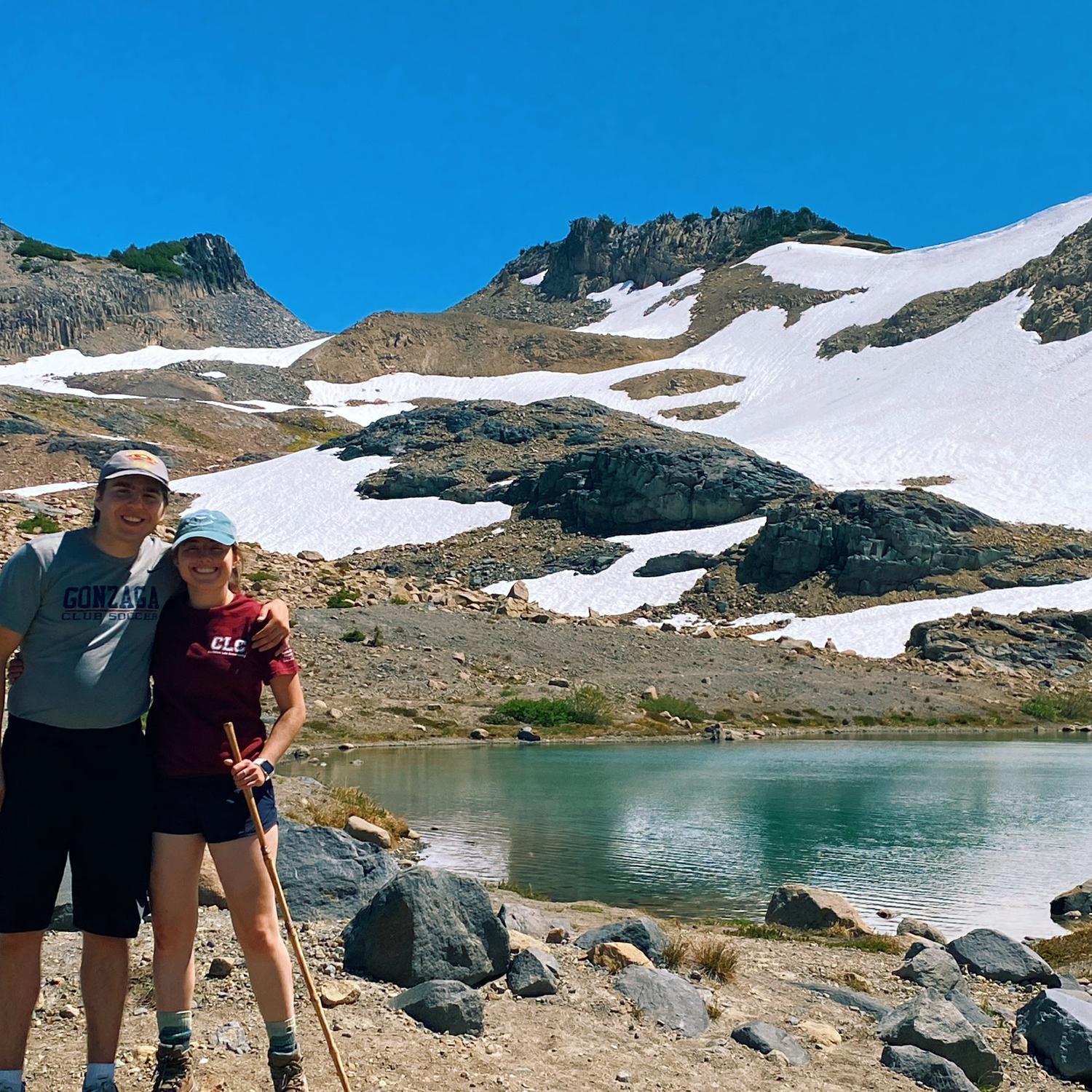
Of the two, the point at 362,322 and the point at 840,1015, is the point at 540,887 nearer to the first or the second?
the point at 840,1015

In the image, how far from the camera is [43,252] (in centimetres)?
19275

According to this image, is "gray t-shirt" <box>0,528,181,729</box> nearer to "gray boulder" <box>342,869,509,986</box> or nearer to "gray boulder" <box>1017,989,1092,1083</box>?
"gray boulder" <box>342,869,509,986</box>

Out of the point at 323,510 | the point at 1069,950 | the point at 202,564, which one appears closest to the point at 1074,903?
the point at 1069,950

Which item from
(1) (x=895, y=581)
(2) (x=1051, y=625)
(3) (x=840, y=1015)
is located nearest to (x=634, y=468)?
(1) (x=895, y=581)

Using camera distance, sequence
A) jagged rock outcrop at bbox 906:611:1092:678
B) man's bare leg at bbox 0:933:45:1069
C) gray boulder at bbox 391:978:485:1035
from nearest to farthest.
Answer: man's bare leg at bbox 0:933:45:1069, gray boulder at bbox 391:978:485:1035, jagged rock outcrop at bbox 906:611:1092:678

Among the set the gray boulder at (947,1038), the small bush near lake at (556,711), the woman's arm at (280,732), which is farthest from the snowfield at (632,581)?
the woman's arm at (280,732)

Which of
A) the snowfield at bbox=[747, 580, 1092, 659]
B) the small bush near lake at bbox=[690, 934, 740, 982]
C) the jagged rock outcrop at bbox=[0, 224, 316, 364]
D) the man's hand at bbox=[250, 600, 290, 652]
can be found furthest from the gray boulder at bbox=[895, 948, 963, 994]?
the jagged rock outcrop at bbox=[0, 224, 316, 364]

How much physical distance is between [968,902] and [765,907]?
8.13 ft

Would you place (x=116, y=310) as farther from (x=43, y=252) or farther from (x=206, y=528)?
(x=206, y=528)

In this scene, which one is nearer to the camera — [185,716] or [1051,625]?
[185,716]

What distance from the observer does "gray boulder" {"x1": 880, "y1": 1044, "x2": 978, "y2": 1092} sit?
5.78 meters

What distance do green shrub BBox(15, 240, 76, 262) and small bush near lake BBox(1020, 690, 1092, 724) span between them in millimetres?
186655

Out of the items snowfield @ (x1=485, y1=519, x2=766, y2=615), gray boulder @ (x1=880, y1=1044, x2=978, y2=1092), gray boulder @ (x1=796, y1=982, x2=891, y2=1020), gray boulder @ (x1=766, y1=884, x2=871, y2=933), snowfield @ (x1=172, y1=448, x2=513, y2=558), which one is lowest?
gray boulder @ (x1=766, y1=884, x2=871, y2=933)

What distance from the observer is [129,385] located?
127 m
